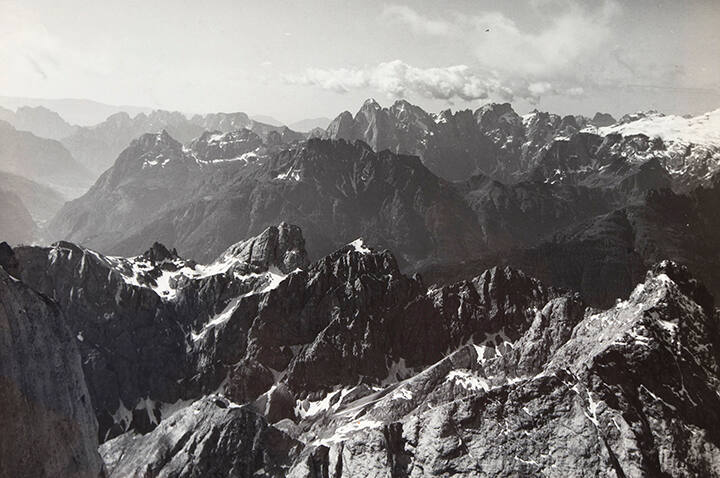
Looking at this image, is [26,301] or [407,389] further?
[407,389]

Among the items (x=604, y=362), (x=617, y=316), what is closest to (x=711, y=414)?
(x=604, y=362)

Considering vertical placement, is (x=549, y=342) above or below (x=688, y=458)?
above

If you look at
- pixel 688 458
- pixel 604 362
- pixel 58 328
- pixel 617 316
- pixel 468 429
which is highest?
pixel 58 328

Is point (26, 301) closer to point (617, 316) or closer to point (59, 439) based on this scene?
point (59, 439)

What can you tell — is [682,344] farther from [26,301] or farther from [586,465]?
[26,301]

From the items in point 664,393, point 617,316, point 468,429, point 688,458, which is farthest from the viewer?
point 617,316

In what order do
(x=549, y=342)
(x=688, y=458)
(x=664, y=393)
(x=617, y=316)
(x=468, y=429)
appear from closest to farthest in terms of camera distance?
(x=688, y=458), (x=664, y=393), (x=468, y=429), (x=617, y=316), (x=549, y=342)

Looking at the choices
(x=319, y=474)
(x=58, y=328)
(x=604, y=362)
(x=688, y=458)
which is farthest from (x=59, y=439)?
(x=688, y=458)
